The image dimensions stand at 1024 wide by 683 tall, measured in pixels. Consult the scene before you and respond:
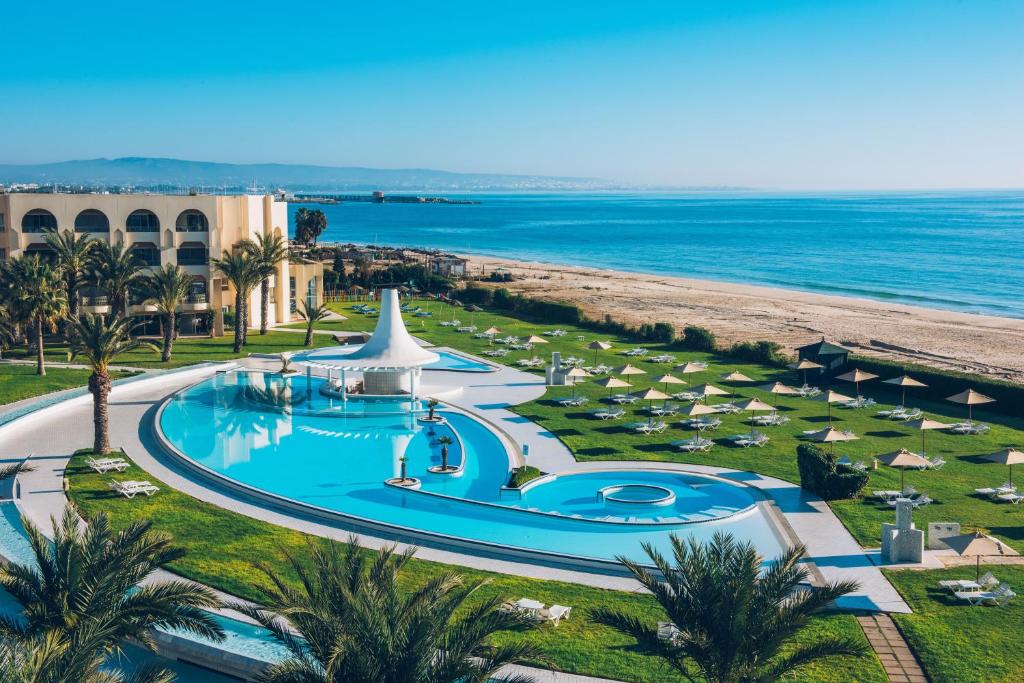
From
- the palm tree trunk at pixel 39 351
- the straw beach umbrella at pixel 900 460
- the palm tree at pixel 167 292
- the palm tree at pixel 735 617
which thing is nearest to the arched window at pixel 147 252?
the palm tree at pixel 167 292

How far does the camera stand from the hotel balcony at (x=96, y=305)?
47.6m

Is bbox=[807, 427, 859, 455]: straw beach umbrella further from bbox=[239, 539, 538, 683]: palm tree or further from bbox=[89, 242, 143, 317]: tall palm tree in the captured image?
bbox=[89, 242, 143, 317]: tall palm tree

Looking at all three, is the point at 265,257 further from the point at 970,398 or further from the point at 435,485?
the point at 970,398

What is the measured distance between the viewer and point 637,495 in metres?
27.0

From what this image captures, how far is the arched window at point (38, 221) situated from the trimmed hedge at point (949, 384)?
3967 cm

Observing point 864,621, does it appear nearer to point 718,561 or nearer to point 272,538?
point 718,561

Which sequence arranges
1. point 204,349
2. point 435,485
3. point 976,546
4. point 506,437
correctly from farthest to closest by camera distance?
1. point 204,349
2. point 506,437
3. point 435,485
4. point 976,546

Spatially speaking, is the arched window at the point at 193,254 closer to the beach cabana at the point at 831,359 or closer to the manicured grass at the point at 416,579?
the manicured grass at the point at 416,579

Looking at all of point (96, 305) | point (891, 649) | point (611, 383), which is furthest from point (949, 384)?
point (96, 305)

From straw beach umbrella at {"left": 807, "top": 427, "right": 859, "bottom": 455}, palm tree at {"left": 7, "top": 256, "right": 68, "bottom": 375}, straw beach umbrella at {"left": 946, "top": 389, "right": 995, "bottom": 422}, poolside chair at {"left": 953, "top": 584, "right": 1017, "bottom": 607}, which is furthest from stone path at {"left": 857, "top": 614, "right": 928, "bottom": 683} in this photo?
palm tree at {"left": 7, "top": 256, "right": 68, "bottom": 375}

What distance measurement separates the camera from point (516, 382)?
42000 mm

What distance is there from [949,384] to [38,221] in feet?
144

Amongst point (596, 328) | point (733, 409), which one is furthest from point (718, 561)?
point (596, 328)

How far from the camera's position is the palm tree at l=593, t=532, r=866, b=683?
1295 centimetres
